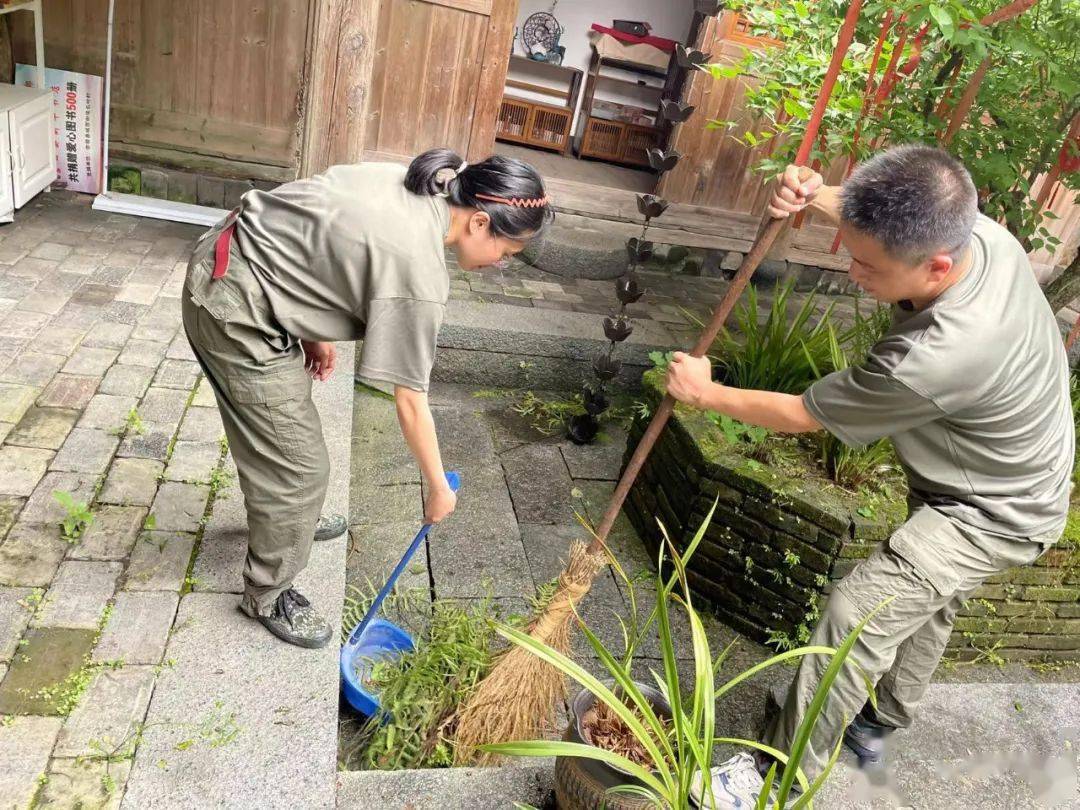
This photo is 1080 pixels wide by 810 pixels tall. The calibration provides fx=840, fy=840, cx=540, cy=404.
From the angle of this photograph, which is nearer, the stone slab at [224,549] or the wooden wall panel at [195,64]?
the stone slab at [224,549]

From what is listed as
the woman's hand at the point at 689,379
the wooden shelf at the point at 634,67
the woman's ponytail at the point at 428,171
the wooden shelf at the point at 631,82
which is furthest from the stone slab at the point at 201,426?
the wooden shelf at the point at 631,82

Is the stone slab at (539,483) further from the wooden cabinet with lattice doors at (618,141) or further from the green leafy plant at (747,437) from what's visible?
the wooden cabinet with lattice doors at (618,141)

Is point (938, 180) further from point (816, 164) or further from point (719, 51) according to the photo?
point (719, 51)

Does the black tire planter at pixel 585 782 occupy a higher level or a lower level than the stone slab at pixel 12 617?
higher

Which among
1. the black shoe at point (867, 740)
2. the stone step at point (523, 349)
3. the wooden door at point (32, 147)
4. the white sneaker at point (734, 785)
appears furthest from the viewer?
the stone step at point (523, 349)

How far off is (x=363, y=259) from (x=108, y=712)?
1.37 m

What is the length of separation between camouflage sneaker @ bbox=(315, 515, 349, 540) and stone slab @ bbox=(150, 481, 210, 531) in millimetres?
409

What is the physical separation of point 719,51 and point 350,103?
3.12 metres

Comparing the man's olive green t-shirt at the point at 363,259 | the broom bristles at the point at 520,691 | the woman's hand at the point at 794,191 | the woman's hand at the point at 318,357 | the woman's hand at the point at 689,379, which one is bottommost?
the broom bristles at the point at 520,691

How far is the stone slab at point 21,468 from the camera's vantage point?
9.66ft

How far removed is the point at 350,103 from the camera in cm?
465

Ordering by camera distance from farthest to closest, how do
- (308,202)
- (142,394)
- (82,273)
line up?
1. (82,273)
2. (142,394)
3. (308,202)

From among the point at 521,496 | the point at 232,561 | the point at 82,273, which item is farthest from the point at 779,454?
the point at 82,273

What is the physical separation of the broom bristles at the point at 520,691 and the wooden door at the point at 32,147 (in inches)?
170
